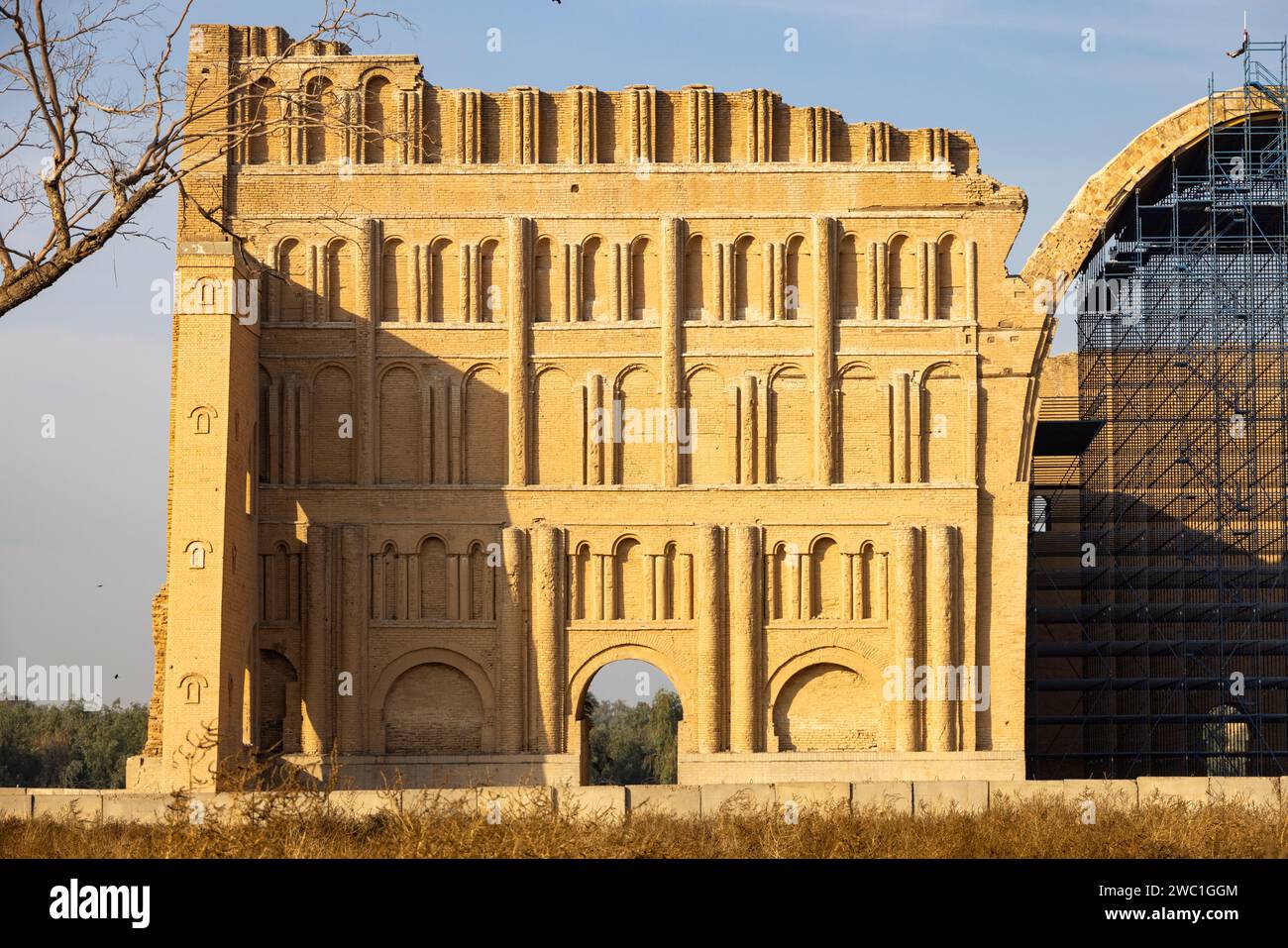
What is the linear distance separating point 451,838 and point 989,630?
51.3 feet

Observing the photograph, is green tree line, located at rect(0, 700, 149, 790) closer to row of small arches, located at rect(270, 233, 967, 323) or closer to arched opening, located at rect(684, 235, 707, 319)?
row of small arches, located at rect(270, 233, 967, 323)

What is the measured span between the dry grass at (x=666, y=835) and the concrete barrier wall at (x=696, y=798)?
13.6 inches

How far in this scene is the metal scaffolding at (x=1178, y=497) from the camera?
39094mm

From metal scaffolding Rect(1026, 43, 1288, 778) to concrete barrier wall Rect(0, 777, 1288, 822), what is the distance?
37.6 feet

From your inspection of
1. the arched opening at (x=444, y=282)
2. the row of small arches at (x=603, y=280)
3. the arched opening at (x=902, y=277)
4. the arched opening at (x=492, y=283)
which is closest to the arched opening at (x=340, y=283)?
the row of small arches at (x=603, y=280)

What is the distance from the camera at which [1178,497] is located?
40.5 metres

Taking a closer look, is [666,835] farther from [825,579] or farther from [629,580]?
[825,579]

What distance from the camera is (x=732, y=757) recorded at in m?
33.9

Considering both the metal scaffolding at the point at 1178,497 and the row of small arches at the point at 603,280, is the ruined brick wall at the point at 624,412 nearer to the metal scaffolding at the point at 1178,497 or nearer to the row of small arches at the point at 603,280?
the row of small arches at the point at 603,280

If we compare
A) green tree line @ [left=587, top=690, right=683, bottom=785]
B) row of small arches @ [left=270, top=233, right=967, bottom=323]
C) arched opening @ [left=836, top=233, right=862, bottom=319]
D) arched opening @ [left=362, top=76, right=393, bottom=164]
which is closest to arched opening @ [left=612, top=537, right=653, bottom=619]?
row of small arches @ [left=270, top=233, right=967, bottom=323]
